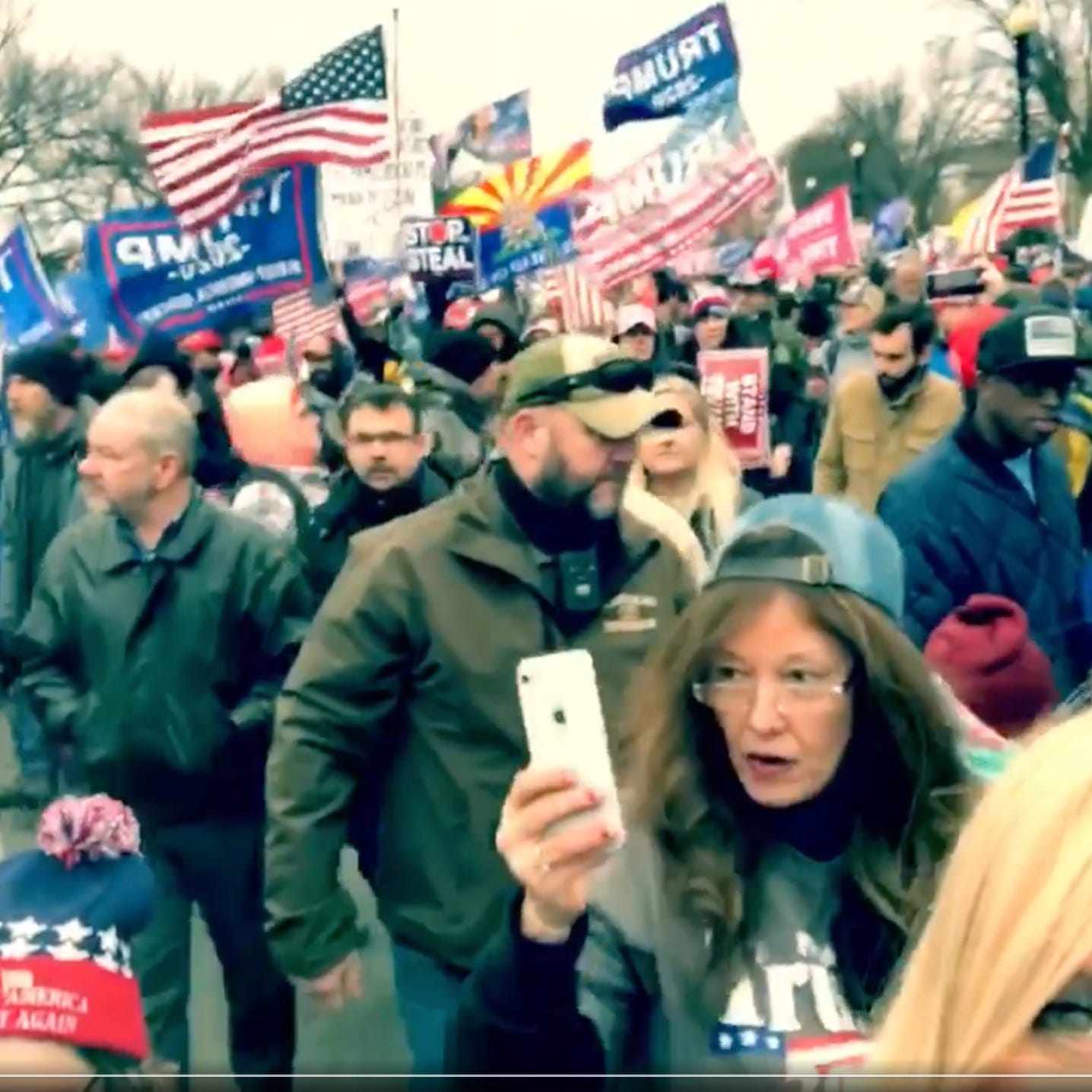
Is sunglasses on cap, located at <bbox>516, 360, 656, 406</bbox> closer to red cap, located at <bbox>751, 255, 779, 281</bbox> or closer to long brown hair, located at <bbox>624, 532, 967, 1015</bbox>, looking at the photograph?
long brown hair, located at <bbox>624, 532, 967, 1015</bbox>

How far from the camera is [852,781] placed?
2.36m

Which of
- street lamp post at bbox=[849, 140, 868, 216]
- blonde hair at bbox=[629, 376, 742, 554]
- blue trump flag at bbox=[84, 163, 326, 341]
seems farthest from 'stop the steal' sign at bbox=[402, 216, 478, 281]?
street lamp post at bbox=[849, 140, 868, 216]

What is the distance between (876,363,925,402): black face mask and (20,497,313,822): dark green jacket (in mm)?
2521

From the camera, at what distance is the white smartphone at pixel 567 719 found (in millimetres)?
1929

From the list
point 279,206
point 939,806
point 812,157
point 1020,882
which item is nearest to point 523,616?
point 939,806

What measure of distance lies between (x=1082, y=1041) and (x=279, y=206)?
7.20 m

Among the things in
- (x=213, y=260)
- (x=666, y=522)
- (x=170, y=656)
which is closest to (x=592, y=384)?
(x=666, y=522)

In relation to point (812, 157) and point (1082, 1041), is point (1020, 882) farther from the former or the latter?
point (812, 157)

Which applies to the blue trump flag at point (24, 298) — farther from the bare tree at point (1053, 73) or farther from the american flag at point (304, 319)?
the bare tree at point (1053, 73)

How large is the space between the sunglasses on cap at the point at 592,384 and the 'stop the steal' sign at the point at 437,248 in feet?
44.5

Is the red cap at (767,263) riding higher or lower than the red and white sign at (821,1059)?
lower

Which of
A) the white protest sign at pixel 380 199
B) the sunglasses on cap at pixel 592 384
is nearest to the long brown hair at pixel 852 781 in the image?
the sunglasses on cap at pixel 592 384

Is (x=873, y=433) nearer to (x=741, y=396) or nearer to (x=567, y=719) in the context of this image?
(x=741, y=396)

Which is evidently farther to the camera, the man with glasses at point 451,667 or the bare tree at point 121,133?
the bare tree at point 121,133
